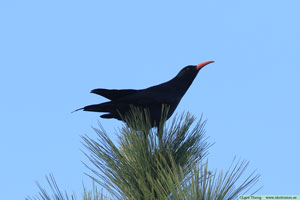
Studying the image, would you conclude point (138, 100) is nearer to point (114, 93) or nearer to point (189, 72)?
point (114, 93)

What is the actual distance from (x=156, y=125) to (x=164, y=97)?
1.83 feet

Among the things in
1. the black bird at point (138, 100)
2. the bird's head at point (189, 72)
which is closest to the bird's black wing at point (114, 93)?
the black bird at point (138, 100)

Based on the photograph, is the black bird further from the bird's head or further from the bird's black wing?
the bird's head

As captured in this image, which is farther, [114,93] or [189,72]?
[189,72]

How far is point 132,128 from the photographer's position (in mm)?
3391

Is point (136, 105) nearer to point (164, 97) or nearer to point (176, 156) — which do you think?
point (164, 97)

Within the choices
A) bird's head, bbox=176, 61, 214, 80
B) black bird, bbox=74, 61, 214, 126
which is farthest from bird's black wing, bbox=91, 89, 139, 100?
bird's head, bbox=176, 61, 214, 80

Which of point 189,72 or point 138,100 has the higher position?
point 189,72

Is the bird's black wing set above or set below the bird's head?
below

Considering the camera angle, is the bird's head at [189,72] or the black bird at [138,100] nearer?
the black bird at [138,100]

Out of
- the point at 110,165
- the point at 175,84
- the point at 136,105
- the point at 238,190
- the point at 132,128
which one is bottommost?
the point at 238,190

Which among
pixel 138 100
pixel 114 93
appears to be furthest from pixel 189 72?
pixel 114 93

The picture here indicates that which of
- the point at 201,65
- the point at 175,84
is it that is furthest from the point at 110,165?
the point at 201,65

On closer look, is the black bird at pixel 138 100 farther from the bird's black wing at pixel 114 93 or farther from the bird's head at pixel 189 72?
the bird's head at pixel 189 72
